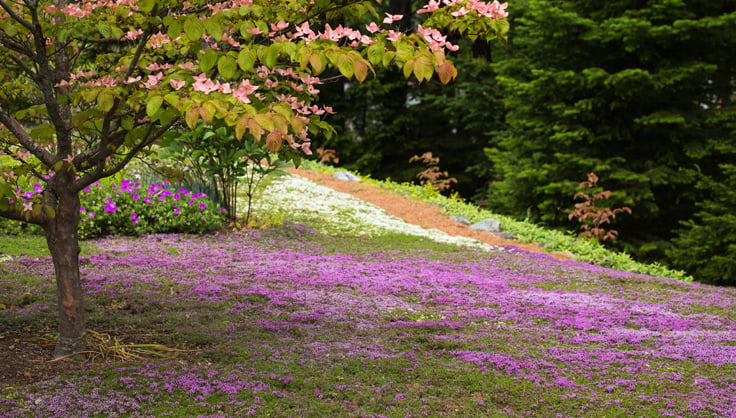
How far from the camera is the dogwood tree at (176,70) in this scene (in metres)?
2.56

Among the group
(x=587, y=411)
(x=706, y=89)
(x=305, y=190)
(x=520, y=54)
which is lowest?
(x=587, y=411)

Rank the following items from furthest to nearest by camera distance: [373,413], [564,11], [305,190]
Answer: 1. [564,11]
2. [305,190]
3. [373,413]

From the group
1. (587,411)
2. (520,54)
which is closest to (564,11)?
(520,54)

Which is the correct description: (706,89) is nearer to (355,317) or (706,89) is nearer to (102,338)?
(355,317)

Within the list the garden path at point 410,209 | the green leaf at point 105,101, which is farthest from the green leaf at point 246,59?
the garden path at point 410,209

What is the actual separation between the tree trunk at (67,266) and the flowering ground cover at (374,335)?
0.25 metres

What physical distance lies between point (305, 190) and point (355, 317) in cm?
735

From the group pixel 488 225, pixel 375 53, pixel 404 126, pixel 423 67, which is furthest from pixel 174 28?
pixel 404 126

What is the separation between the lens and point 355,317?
186 inches

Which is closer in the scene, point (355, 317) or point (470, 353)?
point (470, 353)

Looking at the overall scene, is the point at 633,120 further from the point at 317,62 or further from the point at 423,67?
the point at 317,62

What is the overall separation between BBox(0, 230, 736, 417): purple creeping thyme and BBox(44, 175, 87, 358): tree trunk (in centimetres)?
30

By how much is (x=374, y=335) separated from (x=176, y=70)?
228 cm

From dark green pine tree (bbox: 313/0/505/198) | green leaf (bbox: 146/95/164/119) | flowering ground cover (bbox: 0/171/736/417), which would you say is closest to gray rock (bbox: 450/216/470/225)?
flowering ground cover (bbox: 0/171/736/417)
